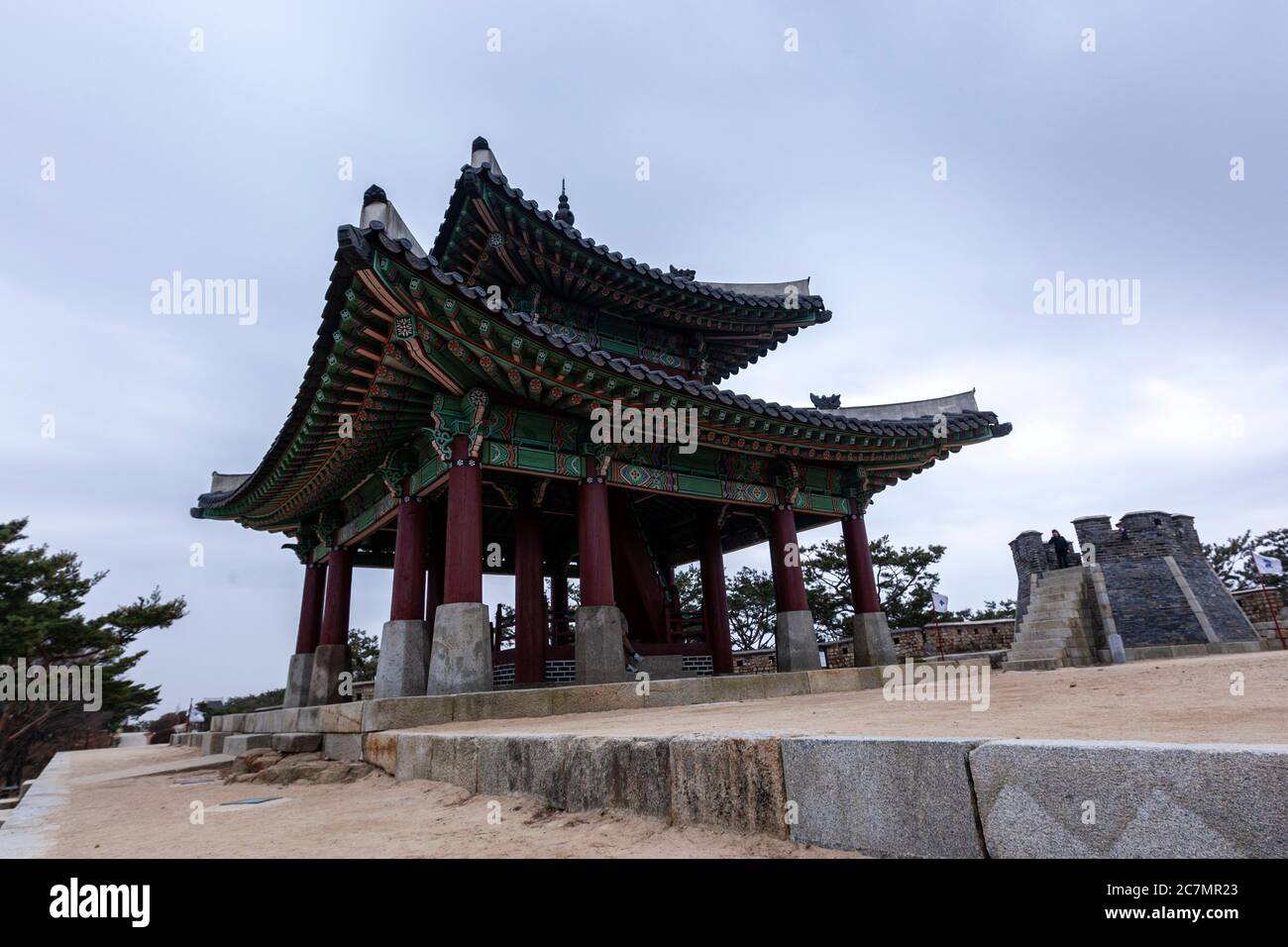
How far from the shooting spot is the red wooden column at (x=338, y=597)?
1376cm

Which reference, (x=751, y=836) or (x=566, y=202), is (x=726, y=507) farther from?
(x=751, y=836)

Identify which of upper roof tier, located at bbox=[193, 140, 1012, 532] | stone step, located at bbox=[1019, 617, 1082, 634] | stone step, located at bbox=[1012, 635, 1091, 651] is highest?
upper roof tier, located at bbox=[193, 140, 1012, 532]

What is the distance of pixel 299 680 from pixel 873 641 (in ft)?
40.1

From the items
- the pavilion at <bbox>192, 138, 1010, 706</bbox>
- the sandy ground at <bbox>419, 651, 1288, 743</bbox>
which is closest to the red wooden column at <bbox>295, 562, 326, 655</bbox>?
the pavilion at <bbox>192, 138, 1010, 706</bbox>

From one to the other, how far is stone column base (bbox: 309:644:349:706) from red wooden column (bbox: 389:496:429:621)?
483 cm

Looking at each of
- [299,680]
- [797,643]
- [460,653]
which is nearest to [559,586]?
[299,680]

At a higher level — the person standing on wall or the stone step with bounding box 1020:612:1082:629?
the person standing on wall

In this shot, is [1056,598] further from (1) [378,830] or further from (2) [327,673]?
(1) [378,830]

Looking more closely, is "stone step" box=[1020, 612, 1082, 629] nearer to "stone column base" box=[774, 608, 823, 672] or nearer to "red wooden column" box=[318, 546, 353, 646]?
"stone column base" box=[774, 608, 823, 672]

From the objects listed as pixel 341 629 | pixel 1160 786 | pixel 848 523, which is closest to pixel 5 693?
pixel 341 629

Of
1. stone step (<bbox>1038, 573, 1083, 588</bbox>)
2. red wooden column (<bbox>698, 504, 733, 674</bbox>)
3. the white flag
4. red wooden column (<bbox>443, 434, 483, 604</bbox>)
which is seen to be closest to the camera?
red wooden column (<bbox>443, 434, 483, 604</bbox>)

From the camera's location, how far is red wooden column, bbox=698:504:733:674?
1321 centimetres

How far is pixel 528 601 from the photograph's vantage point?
11.5 metres
